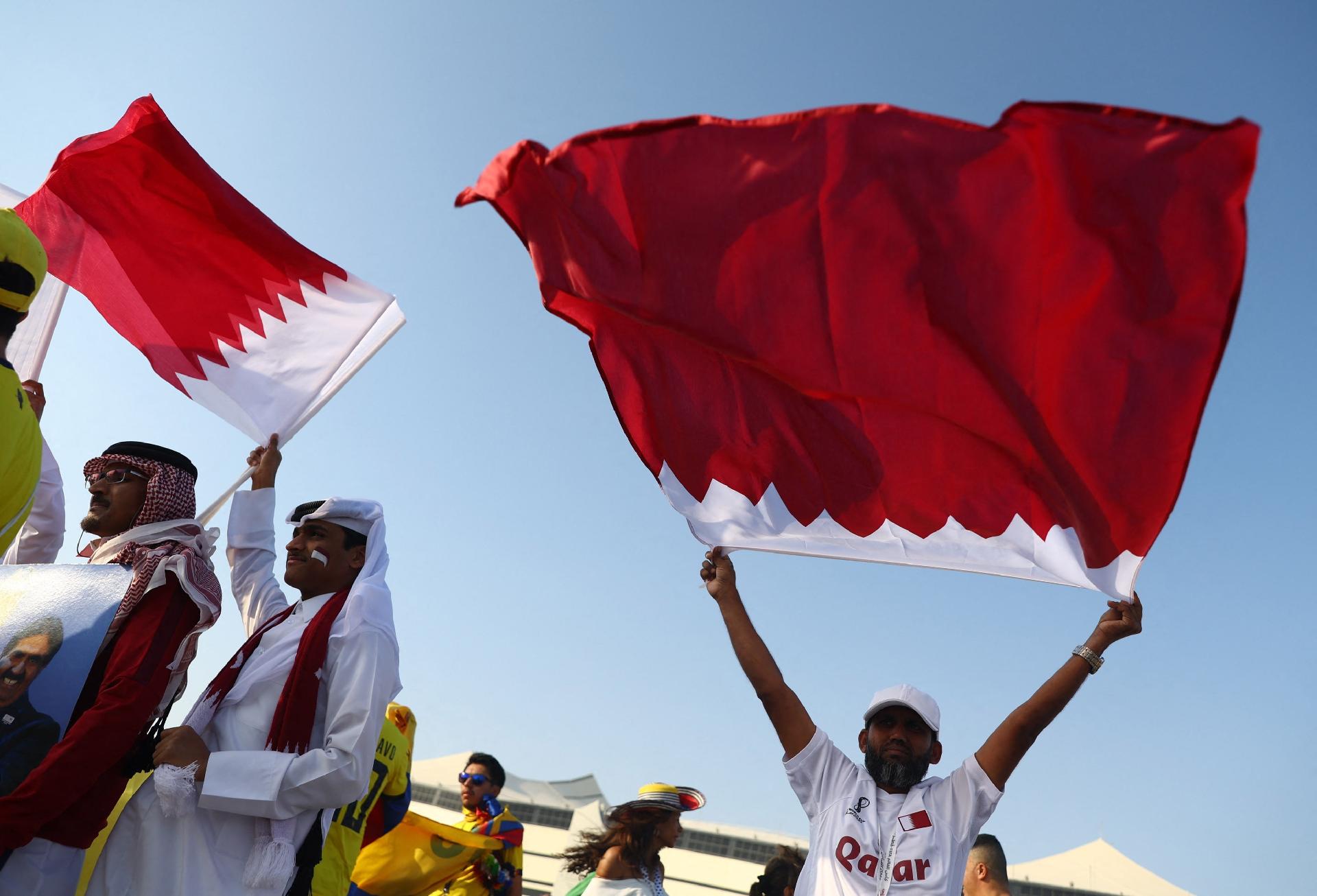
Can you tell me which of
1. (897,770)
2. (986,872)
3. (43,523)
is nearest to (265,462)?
(43,523)

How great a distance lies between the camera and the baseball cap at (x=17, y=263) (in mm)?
3438

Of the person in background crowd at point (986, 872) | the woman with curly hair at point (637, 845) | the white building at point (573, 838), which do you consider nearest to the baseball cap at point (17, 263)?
the woman with curly hair at point (637, 845)

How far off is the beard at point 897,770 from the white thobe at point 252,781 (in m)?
1.86

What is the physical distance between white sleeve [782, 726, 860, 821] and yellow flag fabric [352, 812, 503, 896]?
3.81 metres

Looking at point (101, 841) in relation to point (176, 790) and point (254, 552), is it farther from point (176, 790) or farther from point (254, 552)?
point (254, 552)

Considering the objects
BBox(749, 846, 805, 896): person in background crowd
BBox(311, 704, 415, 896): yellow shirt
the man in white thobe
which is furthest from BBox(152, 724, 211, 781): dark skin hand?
BBox(749, 846, 805, 896): person in background crowd

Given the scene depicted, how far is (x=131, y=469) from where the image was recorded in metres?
4.73

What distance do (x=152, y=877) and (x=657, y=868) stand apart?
3.61 metres

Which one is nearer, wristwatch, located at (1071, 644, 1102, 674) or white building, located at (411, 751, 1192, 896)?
wristwatch, located at (1071, 644, 1102, 674)

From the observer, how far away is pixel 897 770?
Result: 422cm

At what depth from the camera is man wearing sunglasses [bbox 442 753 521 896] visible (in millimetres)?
7645

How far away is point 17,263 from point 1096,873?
89.0 feet

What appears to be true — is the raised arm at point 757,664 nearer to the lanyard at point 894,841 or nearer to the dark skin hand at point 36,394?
the lanyard at point 894,841

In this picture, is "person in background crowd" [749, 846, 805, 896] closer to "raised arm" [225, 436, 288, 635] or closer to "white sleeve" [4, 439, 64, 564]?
"raised arm" [225, 436, 288, 635]
